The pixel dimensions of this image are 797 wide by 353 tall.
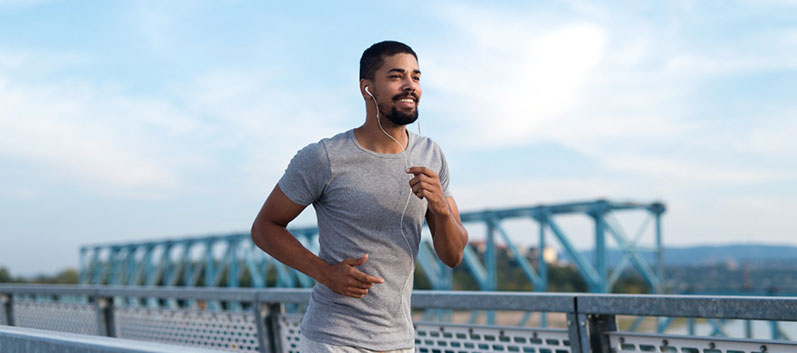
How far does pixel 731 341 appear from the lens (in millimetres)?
3143

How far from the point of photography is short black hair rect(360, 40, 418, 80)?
2451mm

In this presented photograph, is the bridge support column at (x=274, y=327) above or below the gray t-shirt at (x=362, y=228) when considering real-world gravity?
below

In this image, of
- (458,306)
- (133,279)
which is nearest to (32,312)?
(458,306)

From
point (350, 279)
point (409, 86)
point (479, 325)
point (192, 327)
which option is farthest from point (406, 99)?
point (192, 327)

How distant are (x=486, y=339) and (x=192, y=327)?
2770 millimetres

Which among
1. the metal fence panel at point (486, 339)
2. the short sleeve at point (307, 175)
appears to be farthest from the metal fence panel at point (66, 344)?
the metal fence panel at point (486, 339)

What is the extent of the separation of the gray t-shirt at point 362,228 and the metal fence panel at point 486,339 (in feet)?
4.63

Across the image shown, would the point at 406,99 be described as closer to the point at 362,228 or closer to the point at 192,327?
the point at 362,228

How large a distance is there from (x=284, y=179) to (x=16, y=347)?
Result: 0.82 metres

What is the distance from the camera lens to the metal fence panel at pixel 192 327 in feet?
17.9

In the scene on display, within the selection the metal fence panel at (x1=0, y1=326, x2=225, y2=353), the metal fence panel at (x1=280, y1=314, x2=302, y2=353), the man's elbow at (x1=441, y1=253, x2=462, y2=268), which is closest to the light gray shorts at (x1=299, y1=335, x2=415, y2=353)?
the man's elbow at (x1=441, y1=253, x2=462, y2=268)

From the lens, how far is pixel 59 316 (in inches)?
306

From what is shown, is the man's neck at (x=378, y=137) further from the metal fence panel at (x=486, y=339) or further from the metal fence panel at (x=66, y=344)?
the metal fence panel at (x=486, y=339)

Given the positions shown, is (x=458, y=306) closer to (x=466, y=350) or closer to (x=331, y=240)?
(x=466, y=350)
